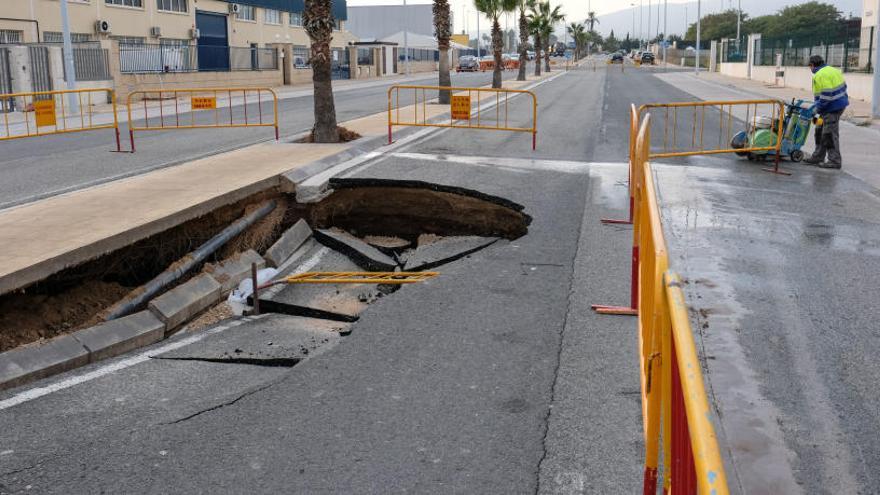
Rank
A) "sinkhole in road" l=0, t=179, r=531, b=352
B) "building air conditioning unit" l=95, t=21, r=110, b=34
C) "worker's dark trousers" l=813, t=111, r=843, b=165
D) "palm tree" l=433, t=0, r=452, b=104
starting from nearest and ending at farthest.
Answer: "sinkhole in road" l=0, t=179, r=531, b=352 < "worker's dark trousers" l=813, t=111, r=843, b=165 < "palm tree" l=433, t=0, r=452, b=104 < "building air conditioning unit" l=95, t=21, r=110, b=34

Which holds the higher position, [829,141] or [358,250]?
[829,141]

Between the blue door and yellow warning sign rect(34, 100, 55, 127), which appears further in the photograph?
the blue door

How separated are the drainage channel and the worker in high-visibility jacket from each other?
22.5ft

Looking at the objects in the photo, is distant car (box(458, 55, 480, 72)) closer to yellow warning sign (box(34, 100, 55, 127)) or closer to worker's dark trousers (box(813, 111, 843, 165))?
yellow warning sign (box(34, 100, 55, 127))

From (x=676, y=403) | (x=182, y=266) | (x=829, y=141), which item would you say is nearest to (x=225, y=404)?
(x=676, y=403)

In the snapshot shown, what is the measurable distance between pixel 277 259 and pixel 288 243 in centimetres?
56

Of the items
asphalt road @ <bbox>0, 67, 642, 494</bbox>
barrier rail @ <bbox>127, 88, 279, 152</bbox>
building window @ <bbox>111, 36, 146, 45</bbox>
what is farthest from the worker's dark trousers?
building window @ <bbox>111, 36, 146, 45</bbox>

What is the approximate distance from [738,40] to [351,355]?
229 ft

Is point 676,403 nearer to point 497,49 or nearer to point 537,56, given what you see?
point 497,49

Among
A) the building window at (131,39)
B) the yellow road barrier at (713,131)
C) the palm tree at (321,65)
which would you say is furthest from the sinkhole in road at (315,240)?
the building window at (131,39)

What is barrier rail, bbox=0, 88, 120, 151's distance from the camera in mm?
17703

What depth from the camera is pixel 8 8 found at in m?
31.6

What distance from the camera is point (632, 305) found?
22.4ft

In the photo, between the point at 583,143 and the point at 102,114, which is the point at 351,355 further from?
the point at 102,114
